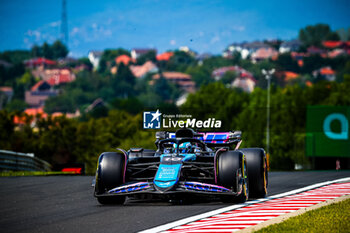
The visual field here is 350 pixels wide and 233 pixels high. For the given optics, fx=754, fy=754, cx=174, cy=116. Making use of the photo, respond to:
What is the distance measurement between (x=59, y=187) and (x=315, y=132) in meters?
38.8

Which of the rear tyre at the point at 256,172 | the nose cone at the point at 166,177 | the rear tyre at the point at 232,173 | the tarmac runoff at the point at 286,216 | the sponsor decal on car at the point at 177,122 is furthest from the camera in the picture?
the sponsor decal on car at the point at 177,122

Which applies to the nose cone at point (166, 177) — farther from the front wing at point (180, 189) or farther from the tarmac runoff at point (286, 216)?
the tarmac runoff at point (286, 216)

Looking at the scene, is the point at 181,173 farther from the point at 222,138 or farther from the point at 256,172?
the point at 222,138

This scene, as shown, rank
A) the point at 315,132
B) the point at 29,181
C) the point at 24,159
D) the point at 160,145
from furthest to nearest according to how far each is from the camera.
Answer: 1. the point at 315,132
2. the point at 24,159
3. the point at 29,181
4. the point at 160,145

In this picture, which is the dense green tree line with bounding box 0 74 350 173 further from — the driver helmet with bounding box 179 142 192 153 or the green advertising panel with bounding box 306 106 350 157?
the driver helmet with bounding box 179 142 192 153

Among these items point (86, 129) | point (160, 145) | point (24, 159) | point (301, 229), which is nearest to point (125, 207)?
point (160, 145)

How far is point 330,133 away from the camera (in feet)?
189

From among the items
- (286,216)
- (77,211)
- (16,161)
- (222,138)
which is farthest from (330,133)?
(286,216)

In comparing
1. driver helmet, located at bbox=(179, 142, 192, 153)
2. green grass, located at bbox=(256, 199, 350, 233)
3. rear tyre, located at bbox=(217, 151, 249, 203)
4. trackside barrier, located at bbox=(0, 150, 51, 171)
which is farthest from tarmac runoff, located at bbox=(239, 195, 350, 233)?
trackside barrier, located at bbox=(0, 150, 51, 171)

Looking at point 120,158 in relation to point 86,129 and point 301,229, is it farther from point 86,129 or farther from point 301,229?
point 86,129

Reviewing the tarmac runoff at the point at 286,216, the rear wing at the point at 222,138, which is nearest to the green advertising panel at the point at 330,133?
the rear wing at the point at 222,138

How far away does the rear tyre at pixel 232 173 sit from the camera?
14945 mm

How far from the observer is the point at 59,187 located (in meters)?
20.5

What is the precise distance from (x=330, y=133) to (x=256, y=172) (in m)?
41.8
